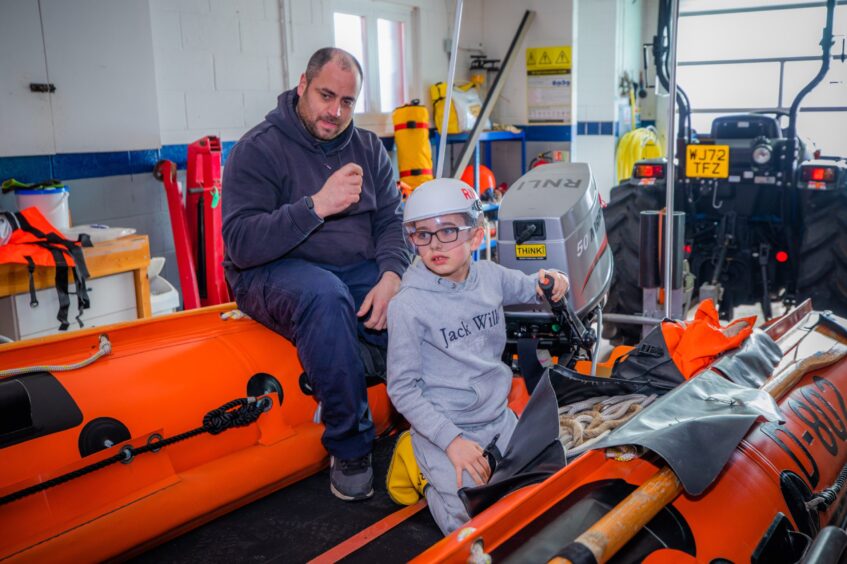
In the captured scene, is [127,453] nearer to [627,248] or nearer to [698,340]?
[698,340]

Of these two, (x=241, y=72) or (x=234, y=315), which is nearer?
(x=234, y=315)

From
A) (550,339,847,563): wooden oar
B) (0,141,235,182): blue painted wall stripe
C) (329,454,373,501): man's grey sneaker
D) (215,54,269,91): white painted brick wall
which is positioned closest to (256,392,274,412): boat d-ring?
(329,454,373,501): man's grey sneaker

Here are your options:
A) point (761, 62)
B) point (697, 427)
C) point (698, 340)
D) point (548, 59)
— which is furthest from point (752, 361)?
point (761, 62)

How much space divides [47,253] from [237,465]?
1.57m

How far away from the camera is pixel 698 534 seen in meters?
1.64

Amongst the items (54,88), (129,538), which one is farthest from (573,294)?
(54,88)

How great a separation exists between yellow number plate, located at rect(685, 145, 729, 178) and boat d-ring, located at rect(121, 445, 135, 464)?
3.51 metres

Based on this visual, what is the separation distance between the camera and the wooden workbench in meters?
3.17

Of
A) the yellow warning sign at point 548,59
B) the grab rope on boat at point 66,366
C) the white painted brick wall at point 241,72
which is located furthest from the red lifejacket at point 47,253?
the yellow warning sign at point 548,59

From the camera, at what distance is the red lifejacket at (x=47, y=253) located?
10.4 ft

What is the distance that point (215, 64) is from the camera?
4891 mm

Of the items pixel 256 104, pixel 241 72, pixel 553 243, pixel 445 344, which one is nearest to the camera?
pixel 445 344

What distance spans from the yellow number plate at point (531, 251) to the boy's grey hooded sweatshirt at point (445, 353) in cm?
57

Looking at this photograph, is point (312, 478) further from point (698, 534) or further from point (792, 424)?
point (792, 424)
